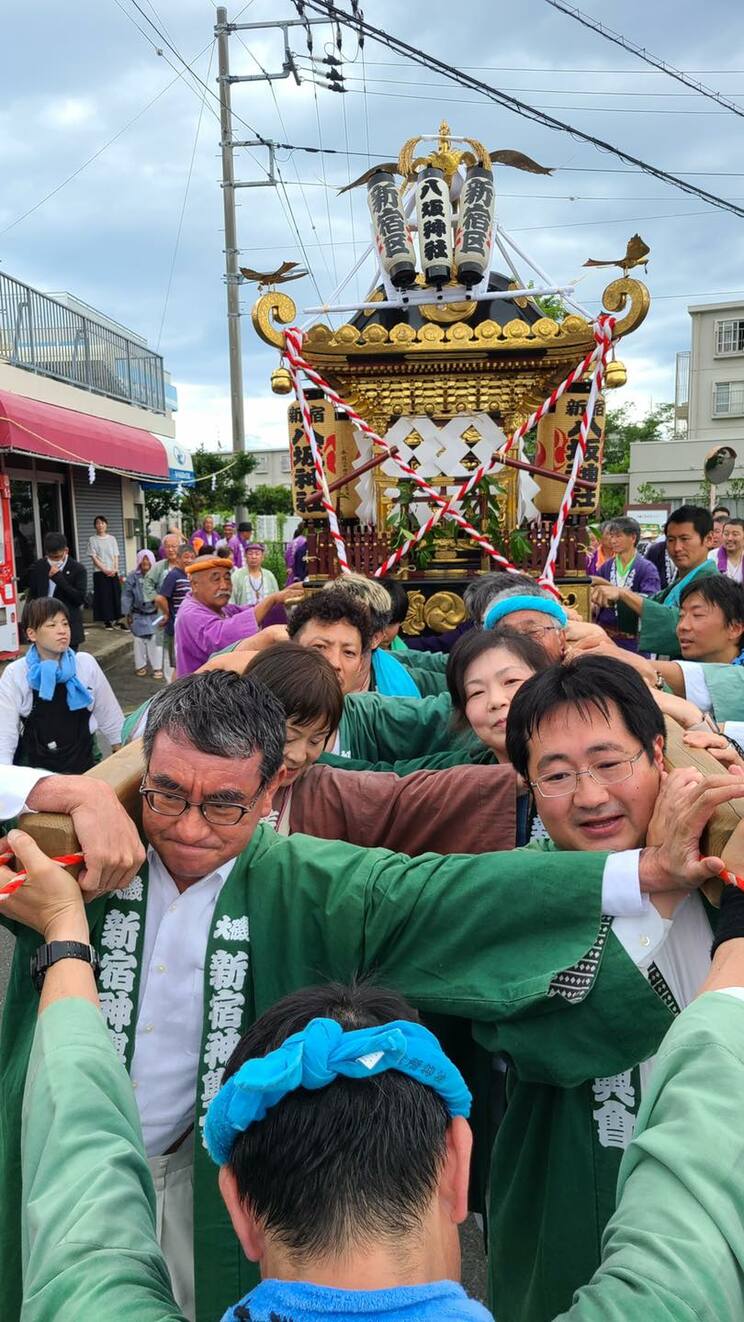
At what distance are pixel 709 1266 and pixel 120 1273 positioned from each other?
0.58 metres

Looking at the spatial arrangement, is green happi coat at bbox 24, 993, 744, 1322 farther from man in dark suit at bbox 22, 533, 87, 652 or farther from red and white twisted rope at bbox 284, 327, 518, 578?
man in dark suit at bbox 22, 533, 87, 652

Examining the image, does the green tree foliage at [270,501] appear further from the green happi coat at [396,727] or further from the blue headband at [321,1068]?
the blue headband at [321,1068]

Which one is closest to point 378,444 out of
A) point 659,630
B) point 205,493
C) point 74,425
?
point 659,630

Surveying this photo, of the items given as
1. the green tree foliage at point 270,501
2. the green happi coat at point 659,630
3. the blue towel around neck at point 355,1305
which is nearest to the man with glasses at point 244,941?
the blue towel around neck at point 355,1305

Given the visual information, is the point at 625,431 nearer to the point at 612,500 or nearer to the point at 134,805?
the point at 612,500

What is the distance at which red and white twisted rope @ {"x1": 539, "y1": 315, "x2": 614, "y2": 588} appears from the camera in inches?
206

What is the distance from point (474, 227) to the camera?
602 cm

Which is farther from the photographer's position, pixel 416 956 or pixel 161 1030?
pixel 161 1030

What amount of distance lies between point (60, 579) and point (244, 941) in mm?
8565

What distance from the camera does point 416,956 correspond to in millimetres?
1486

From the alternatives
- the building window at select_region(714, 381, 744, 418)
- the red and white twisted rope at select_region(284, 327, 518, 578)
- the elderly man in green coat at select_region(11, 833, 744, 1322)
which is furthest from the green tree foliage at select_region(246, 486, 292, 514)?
the elderly man in green coat at select_region(11, 833, 744, 1322)

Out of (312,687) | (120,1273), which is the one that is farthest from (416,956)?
(312,687)

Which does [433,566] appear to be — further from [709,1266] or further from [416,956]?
[709,1266]

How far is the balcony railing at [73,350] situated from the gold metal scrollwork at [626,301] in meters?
10.5
